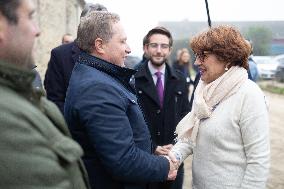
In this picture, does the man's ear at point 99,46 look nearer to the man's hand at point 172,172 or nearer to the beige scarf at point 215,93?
the beige scarf at point 215,93

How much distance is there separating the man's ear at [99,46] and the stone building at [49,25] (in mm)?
8154

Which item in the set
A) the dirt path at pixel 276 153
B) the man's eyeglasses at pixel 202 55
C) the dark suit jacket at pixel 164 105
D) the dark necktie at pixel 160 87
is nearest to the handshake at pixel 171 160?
the man's eyeglasses at pixel 202 55

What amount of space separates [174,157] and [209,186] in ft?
1.06

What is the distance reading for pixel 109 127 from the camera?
2.24m

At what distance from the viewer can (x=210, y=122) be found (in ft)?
8.46

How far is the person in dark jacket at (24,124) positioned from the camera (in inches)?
52.9

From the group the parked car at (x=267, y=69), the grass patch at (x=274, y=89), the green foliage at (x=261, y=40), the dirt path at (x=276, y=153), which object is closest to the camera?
the dirt path at (x=276, y=153)

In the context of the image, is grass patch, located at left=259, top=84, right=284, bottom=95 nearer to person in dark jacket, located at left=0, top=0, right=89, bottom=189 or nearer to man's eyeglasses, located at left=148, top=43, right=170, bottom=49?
man's eyeglasses, located at left=148, top=43, right=170, bottom=49

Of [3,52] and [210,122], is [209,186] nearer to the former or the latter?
[210,122]

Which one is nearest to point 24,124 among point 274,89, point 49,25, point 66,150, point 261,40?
point 66,150

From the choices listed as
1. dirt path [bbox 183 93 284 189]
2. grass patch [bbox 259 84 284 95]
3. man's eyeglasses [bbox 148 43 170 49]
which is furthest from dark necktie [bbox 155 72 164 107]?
grass patch [bbox 259 84 284 95]

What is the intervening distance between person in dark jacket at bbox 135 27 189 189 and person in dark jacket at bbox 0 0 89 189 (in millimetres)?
2444

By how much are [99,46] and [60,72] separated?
129cm

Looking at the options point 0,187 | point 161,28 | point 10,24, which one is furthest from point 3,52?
point 161,28
